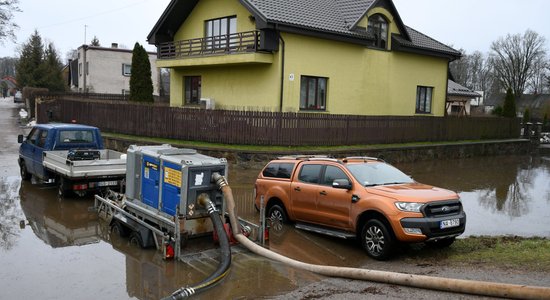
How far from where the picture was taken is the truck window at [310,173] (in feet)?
31.8

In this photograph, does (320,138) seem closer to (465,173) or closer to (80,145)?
(465,173)

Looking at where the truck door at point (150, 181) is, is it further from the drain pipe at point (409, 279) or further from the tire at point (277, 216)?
the tire at point (277, 216)

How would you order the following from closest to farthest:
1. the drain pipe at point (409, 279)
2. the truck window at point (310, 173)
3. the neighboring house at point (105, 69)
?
the drain pipe at point (409, 279) → the truck window at point (310, 173) → the neighboring house at point (105, 69)

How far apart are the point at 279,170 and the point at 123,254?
3699 mm

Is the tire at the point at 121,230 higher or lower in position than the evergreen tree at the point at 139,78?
lower

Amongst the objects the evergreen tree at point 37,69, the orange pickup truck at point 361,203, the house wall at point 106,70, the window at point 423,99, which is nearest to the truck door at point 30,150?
the orange pickup truck at point 361,203

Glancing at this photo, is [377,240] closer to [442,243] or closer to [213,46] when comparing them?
[442,243]

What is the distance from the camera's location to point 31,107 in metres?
36.3

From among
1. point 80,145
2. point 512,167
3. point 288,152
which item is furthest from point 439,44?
point 80,145

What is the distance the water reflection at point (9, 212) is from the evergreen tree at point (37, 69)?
3897cm

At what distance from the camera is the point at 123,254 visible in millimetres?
8297

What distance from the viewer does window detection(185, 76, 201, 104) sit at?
26.8 meters

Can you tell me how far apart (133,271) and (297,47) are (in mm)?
15857

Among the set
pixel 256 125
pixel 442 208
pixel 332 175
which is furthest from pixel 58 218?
pixel 256 125
